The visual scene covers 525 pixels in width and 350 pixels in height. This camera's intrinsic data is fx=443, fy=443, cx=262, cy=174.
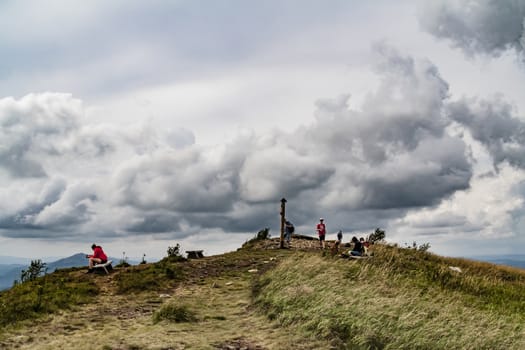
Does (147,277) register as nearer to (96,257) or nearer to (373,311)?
(96,257)

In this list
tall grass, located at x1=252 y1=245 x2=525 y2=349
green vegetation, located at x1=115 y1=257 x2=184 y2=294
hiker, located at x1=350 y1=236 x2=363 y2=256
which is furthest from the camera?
hiker, located at x1=350 y1=236 x2=363 y2=256

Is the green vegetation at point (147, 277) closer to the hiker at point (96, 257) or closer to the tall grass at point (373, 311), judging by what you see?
the hiker at point (96, 257)

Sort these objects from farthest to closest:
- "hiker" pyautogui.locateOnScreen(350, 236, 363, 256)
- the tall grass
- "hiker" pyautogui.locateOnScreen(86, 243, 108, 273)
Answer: "hiker" pyautogui.locateOnScreen(350, 236, 363, 256)
"hiker" pyautogui.locateOnScreen(86, 243, 108, 273)
the tall grass

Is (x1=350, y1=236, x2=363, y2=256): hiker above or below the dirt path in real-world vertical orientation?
above

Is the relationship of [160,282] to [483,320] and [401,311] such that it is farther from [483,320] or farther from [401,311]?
[483,320]

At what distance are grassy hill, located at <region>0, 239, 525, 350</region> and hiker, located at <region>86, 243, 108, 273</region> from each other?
569 millimetres

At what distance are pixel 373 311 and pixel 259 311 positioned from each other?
13.0 feet

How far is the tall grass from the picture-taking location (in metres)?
10.5

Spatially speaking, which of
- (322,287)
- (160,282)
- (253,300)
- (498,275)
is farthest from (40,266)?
(498,275)

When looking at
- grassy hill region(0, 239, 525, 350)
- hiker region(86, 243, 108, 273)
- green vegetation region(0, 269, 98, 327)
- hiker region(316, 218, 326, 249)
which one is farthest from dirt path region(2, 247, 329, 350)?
hiker region(316, 218, 326, 249)

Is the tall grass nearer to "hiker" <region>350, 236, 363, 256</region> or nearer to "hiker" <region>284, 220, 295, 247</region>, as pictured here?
"hiker" <region>350, 236, 363, 256</region>

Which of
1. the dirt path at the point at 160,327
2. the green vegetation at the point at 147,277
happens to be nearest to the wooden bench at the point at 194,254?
the green vegetation at the point at 147,277

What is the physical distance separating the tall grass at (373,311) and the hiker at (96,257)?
879cm

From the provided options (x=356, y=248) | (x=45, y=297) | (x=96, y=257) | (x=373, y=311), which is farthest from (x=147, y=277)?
(x=356, y=248)
